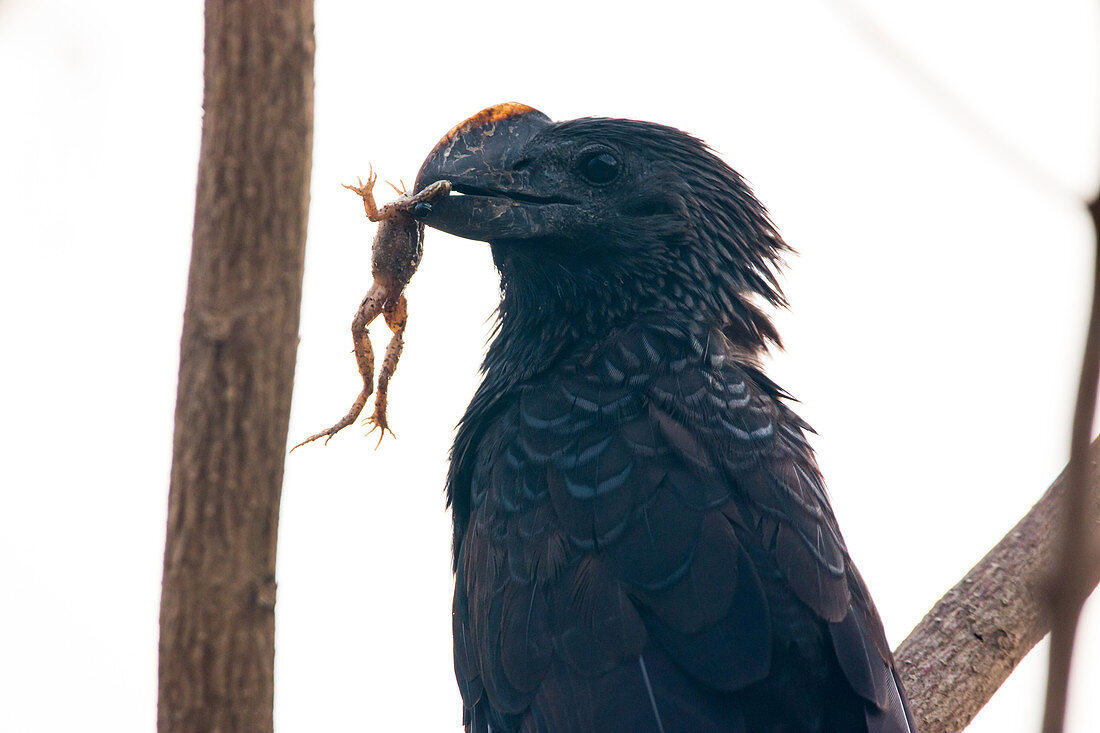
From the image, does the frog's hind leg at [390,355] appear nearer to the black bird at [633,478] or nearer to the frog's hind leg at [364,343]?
the frog's hind leg at [364,343]

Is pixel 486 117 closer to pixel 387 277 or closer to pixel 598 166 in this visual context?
pixel 598 166

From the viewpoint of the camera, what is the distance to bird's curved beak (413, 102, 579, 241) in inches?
130

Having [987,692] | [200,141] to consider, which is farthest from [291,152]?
[987,692]

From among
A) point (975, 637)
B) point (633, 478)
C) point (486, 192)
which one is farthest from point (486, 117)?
point (975, 637)

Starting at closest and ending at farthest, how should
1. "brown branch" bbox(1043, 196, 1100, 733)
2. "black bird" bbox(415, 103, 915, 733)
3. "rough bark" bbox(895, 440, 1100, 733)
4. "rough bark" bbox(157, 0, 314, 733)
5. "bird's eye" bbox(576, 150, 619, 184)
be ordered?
"brown branch" bbox(1043, 196, 1100, 733)
"rough bark" bbox(157, 0, 314, 733)
"black bird" bbox(415, 103, 915, 733)
"rough bark" bbox(895, 440, 1100, 733)
"bird's eye" bbox(576, 150, 619, 184)

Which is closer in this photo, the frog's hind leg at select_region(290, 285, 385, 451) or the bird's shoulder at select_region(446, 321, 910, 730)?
the bird's shoulder at select_region(446, 321, 910, 730)

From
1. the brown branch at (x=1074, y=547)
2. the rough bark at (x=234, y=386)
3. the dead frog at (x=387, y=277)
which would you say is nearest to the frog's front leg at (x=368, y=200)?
the dead frog at (x=387, y=277)

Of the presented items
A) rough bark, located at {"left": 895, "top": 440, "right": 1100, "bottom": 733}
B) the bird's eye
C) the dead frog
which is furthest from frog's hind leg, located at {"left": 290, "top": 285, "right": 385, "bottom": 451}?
Result: rough bark, located at {"left": 895, "top": 440, "right": 1100, "bottom": 733}

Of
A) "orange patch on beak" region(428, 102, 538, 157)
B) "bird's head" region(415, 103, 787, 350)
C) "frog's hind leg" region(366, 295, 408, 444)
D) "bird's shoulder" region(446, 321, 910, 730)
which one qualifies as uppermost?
"orange patch on beak" region(428, 102, 538, 157)

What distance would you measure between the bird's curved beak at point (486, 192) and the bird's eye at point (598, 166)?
120 mm

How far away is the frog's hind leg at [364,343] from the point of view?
328 cm

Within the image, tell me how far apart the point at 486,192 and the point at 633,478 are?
44.6 inches

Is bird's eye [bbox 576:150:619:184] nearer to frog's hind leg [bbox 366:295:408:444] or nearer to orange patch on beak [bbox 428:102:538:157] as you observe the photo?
orange patch on beak [bbox 428:102:538:157]

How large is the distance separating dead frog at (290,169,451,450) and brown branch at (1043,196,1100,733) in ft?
8.36
